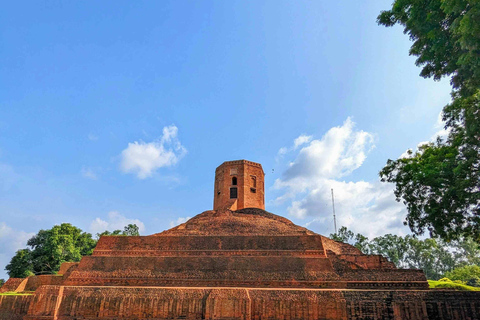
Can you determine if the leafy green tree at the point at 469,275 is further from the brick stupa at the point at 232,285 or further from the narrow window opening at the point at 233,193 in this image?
the narrow window opening at the point at 233,193

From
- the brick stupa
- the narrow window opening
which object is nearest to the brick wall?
the brick stupa

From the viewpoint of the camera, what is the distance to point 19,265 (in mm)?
27297

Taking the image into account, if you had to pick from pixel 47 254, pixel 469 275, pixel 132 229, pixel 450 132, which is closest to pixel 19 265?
pixel 47 254

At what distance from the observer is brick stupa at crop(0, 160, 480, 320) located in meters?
9.95

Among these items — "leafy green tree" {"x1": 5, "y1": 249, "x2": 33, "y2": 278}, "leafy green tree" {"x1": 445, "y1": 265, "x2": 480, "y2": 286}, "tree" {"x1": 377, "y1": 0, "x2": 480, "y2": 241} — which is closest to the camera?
"tree" {"x1": 377, "y1": 0, "x2": 480, "y2": 241}

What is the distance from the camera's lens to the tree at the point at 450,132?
884 centimetres

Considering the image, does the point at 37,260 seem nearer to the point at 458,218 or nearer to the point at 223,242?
the point at 223,242

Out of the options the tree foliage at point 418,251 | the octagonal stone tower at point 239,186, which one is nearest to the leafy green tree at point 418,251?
the tree foliage at point 418,251

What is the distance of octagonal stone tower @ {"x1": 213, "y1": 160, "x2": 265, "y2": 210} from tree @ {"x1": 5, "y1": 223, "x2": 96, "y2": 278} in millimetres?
14386

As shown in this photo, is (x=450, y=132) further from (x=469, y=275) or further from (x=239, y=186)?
(x=469, y=275)

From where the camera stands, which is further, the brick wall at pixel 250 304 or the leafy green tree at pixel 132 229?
the leafy green tree at pixel 132 229

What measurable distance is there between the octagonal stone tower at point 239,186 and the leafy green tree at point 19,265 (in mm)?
17593

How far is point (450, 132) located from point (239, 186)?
1602 centimetres

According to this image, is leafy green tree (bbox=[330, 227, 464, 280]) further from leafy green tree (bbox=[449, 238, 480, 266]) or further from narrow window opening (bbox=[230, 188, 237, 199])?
narrow window opening (bbox=[230, 188, 237, 199])
